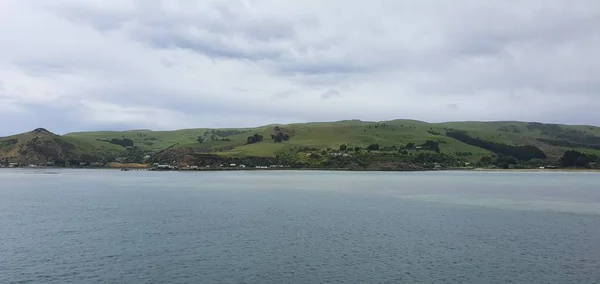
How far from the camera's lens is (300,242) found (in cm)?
4872

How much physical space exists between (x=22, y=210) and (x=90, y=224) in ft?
72.3

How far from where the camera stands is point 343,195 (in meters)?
101

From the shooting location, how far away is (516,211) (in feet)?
240

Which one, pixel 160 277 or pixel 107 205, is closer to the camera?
pixel 160 277

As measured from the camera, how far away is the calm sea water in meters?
36.8

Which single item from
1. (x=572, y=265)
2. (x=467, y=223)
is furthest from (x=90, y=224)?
(x=572, y=265)

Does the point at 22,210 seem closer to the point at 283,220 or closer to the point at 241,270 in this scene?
the point at 283,220

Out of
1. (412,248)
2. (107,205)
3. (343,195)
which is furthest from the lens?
(343,195)

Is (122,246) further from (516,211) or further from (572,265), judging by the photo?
(516,211)

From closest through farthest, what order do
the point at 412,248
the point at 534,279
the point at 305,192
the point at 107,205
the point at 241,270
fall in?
the point at 534,279 → the point at 241,270 → the point at 412,248 → the point at 107,205 → the point at 305,192

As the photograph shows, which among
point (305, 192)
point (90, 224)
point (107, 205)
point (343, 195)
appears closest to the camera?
point (90, 224)

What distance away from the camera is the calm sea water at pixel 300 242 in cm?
3684

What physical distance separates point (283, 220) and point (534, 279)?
112 ft

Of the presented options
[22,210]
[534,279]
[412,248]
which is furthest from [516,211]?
[22,210]
